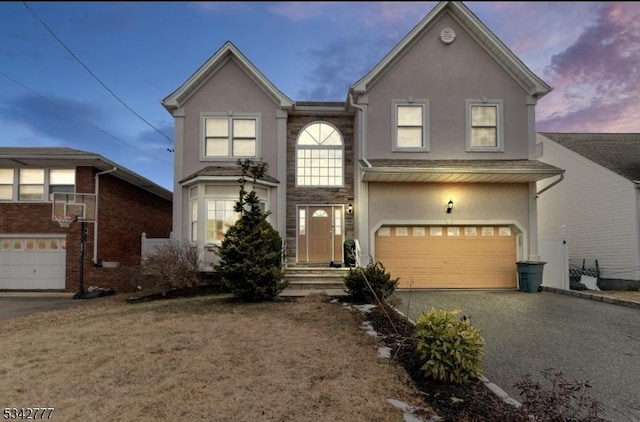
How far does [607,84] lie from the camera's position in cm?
955

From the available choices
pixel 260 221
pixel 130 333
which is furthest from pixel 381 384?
pixel 260 221

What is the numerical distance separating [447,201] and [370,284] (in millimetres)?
5725

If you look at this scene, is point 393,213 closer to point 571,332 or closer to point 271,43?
point 571,332

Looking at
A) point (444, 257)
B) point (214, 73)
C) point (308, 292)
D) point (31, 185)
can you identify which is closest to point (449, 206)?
point (444, 257)

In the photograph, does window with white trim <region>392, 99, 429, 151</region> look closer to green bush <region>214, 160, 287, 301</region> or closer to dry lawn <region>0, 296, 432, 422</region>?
green bush <region>214, 160, 287, 301</region>

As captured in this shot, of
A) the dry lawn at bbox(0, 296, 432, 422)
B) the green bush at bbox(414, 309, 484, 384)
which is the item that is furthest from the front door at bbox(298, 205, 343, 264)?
the green bush at bbox(414, 309, 484, 384)

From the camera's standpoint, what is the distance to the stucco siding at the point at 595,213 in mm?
14391

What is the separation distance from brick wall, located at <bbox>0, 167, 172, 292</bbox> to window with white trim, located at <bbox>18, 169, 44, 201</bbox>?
0.96ft

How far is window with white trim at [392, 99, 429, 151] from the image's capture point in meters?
13.7

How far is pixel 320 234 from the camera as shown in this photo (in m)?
14.6

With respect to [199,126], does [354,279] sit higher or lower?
lower

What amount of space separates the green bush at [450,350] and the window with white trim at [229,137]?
10.8m

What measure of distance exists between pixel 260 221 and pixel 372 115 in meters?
5.89

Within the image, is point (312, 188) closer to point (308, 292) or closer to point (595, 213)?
point (308, 292)
